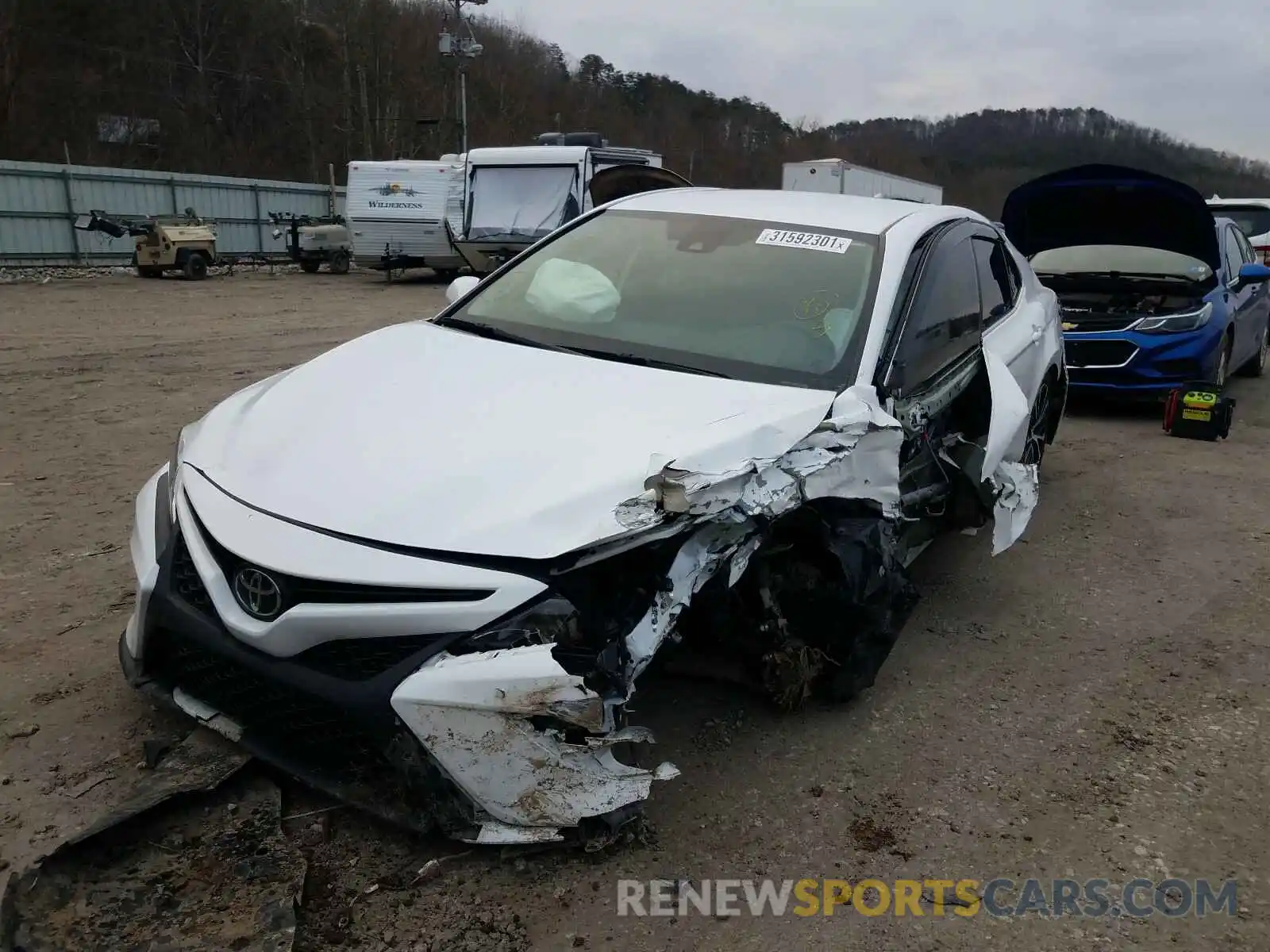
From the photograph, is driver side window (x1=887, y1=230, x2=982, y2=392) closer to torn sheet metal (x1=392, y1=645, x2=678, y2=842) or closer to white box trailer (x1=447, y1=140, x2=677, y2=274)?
torn sheet metal (x1=392, y1=645, x2=678, y2=842)

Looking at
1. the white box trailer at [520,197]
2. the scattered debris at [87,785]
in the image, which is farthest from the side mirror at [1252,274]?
the white box trailer at [520,197]

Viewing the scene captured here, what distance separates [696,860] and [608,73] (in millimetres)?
83285

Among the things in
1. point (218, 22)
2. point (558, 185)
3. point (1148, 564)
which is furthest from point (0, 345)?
point (218, 22)

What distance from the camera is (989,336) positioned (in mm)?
4363

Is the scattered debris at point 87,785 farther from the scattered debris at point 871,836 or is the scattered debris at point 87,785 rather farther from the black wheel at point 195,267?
the black wheel at point 195,267

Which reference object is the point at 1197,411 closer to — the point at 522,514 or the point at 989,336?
the point at 989,336

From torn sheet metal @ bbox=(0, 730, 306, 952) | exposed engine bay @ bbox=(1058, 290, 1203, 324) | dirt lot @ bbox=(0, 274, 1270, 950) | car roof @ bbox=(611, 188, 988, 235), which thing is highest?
car roof @ bbox=(611, 188, 988, 235)

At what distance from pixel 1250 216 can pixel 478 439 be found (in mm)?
13584

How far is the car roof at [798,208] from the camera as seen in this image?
381 centimetres

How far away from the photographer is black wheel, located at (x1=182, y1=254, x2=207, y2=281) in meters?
19.7

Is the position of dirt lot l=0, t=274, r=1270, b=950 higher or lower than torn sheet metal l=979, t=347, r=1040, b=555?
lower

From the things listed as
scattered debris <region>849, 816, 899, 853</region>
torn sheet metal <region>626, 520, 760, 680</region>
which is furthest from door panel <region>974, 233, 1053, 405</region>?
scattered debris <region>849, 816, 899, 853</region>

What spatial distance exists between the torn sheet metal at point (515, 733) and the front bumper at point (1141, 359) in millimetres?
6995

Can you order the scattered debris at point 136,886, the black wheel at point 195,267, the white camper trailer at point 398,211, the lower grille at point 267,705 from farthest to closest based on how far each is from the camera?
the white camper trailer at point 398,211 < the black wheel at point 195,267 < the lower grille at point 267,705 < the scattered debris at point 136,886
